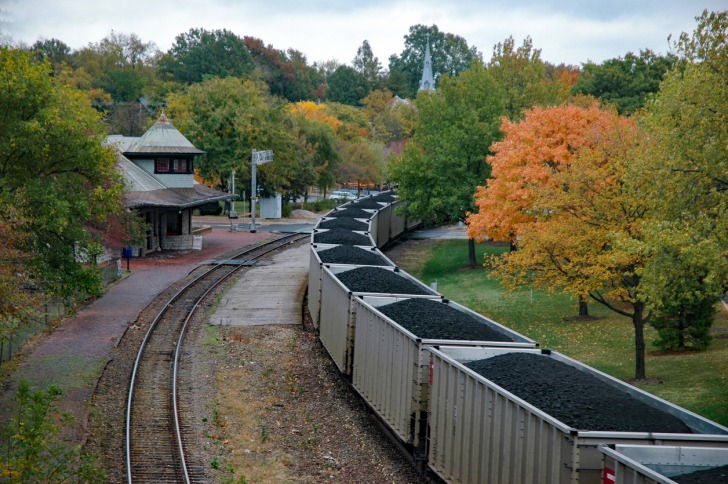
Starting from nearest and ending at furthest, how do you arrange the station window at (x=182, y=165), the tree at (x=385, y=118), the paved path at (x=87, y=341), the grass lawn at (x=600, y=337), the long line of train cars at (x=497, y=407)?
1. the long line of train cars at (x=497, y=407)
2. the paved path at (x=87, y=341)
3. the grass lawn at (x=600, y=337)
4. the station window at (x=182, y=165)
5. the tree at (x=385, y=118)

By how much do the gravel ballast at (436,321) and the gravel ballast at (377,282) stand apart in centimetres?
275

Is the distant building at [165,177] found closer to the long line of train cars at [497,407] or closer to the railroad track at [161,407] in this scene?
the railroad track at [161,407]

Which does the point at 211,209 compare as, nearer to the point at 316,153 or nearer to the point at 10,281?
the point at 316,153

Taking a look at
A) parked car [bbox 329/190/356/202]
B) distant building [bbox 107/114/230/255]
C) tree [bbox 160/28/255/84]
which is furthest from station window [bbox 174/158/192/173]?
tree [bbox 160/28/255/84]

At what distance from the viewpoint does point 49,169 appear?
21.4 m

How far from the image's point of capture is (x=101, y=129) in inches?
894

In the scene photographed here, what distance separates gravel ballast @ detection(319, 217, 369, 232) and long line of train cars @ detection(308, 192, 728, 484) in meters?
19.6

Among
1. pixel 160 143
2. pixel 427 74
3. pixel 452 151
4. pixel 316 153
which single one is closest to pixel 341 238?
pixel 452 151

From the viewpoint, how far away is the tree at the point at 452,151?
4819cm

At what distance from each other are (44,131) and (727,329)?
2346 cm

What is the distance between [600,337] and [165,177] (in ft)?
107

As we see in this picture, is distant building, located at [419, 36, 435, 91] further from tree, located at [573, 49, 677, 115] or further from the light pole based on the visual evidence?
the light pole

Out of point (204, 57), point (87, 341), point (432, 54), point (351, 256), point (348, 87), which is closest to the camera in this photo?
point (87, 341)

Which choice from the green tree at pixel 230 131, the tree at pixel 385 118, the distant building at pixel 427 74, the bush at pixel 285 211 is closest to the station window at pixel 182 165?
the green tree at pixel 230 131
